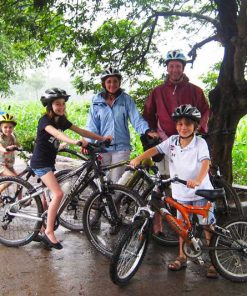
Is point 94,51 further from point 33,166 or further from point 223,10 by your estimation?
point 33,166

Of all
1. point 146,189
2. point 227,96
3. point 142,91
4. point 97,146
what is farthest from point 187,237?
point 142,91

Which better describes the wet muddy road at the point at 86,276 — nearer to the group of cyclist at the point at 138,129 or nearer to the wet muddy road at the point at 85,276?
the wet muddy road at the point at 85,276

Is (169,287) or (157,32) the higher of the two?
(157,32)

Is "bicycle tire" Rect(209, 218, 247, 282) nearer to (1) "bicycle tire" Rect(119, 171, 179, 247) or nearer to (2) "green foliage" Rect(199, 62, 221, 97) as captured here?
(1) "bicycle tire" Rect(119, 171, 179, 247)

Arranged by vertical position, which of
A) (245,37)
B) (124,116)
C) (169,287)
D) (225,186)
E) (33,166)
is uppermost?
(245,37)

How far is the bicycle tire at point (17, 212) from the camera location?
498 cm

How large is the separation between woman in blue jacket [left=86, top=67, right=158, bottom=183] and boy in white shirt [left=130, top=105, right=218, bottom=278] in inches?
34.8

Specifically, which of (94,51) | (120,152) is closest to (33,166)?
(120,152)

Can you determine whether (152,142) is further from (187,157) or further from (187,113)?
(187,113)

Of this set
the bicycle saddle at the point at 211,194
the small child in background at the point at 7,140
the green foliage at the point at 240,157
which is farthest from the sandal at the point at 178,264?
the green foliage at the point at 240,157

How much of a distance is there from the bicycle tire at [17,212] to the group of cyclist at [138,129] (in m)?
0.26

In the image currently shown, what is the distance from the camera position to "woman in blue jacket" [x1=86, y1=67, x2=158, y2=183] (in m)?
5.14

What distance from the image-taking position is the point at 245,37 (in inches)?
211

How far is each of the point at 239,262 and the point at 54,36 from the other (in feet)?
16.0
